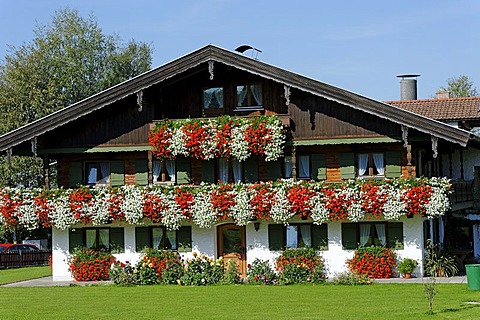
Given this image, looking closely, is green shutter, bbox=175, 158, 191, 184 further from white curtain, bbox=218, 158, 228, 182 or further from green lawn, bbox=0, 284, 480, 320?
green lawn, bbox=0, 284, 480, 320

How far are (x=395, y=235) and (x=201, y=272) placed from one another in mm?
6890

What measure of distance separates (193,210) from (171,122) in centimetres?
331

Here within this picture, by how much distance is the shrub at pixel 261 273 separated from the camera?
32125 millimetres

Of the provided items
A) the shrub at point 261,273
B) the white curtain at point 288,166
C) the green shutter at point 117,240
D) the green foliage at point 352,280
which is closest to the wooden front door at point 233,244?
the shrub at point 261,273

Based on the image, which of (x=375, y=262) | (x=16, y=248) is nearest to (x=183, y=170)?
(x=375, y=262)

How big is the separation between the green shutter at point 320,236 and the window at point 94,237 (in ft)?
23.3

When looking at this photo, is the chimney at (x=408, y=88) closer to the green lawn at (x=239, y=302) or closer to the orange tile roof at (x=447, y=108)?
the orange tile roof at (x=447, y=108)

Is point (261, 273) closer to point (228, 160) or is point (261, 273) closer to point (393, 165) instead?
point (228, 160)

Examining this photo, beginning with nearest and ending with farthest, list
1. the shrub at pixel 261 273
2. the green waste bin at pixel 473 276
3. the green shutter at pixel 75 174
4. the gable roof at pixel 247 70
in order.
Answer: the green waste bin at pixel 473 276
the gable roof at pixel 247 70
the shrub at pixel 261 273
the green shutter at pixel 75 174

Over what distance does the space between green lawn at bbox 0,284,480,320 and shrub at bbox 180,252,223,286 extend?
35.7 inches

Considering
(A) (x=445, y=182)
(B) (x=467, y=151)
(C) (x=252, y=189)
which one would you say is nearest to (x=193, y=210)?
(C) (x=252, y=189)

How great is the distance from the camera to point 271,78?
108 feet

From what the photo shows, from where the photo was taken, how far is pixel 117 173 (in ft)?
117

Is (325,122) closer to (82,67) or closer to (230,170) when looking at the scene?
(230,170)
